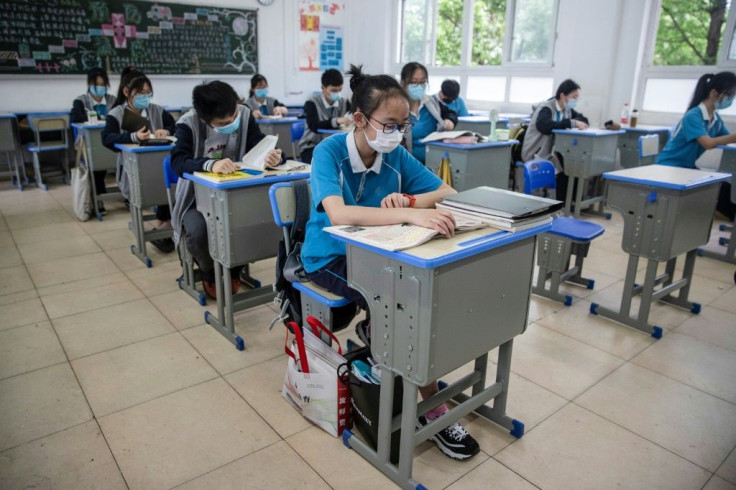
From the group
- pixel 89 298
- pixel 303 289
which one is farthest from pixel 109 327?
pixel 303 289

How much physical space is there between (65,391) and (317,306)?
1149 mm

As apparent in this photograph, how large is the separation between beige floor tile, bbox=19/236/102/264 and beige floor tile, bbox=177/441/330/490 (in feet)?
8.96

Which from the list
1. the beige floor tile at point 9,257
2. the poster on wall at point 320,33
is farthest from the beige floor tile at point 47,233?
the poster on wall at point 320,33

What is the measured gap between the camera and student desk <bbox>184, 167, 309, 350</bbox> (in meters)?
2.38

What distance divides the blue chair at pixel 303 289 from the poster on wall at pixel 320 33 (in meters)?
6.70

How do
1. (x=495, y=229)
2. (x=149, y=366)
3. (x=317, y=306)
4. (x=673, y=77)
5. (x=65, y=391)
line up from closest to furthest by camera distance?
(x=495, y=229) < (x=317, y=306) < (x=65, y=391) < (x=149, y=366) < (x=673, y=77)

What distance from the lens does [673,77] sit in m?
5.57

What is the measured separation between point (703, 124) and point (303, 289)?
3.57m

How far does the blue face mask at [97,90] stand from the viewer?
17.4 feet

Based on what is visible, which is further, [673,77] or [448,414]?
[673,77]

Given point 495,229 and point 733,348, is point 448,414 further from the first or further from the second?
point 733,348

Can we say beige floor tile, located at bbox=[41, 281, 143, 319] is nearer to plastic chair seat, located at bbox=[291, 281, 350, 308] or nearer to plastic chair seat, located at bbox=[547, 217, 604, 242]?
plastic chair seat, located at bbox=[291, 281, 350, 308]

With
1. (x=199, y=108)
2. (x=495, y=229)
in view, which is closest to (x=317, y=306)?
(x=495, y=229)

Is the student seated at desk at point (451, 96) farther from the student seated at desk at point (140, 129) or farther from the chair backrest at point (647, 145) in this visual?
the student seated at desk at point (140, 129)
